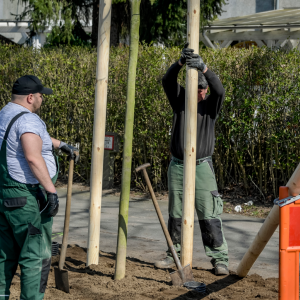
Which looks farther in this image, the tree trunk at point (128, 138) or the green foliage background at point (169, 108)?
the green foliage background at point (169, 108)

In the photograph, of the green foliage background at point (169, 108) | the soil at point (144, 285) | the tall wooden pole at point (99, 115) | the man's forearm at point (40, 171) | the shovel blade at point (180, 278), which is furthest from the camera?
the green foliage background at point (169, 108)

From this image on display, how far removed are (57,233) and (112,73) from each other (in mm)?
3743

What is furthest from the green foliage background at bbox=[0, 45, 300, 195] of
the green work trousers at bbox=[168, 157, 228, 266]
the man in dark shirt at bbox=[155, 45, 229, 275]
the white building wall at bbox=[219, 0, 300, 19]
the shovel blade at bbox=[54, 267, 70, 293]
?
the white building wall at bbox=[219, 0, 300, 19]

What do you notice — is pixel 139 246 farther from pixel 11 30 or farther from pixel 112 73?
pixel 11 30

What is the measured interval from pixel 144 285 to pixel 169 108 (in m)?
4.34

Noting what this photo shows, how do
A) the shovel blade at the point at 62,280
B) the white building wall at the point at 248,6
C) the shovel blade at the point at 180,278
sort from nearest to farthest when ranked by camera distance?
the shovel blade at the point at 62,280 < the shovel blade at the point at 180,278 < the white building wall at the point at 248,6

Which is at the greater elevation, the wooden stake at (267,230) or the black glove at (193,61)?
the black glove at (193,61)

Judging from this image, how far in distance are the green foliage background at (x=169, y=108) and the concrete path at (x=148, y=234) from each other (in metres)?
0.98

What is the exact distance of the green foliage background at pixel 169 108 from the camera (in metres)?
7.02

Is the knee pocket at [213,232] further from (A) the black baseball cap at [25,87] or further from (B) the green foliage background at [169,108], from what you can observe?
(B) the green foliage background at [169,108]

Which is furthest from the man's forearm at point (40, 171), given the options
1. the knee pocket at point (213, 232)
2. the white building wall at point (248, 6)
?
the white building wall at point (248, 6)

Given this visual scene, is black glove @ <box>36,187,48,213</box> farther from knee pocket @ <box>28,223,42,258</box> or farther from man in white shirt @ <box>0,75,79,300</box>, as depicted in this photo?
knee pocket @ <box>28,223,42,258</box>

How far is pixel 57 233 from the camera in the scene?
18.8 ft

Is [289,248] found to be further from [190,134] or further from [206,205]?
[206,205]
